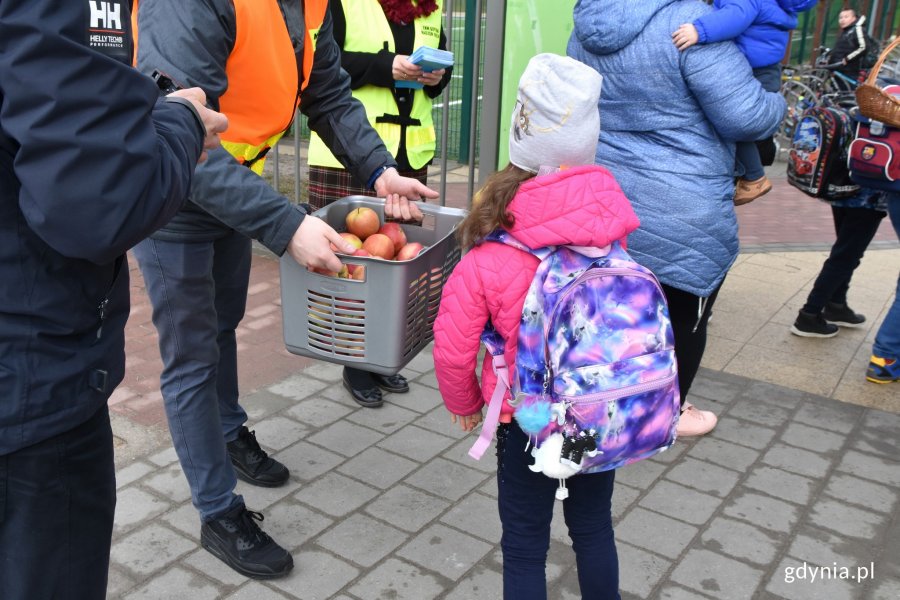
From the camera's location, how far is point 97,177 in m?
1.44

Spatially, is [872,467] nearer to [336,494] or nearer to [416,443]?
[416,443]

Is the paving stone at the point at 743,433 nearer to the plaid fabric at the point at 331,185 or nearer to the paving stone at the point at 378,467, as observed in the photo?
the paving stone at the point at 378,467

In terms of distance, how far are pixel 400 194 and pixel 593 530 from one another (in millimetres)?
1364

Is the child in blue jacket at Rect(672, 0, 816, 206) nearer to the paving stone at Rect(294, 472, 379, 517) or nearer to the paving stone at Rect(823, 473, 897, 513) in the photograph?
the paving stone at Rect(823, 473, 897, 513)

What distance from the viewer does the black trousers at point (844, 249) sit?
4953 millimetres

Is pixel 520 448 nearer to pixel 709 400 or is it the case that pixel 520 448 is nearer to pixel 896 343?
pixel 709 400

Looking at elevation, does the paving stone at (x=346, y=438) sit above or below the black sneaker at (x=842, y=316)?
above

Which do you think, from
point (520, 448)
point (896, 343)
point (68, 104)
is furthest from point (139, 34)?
point (896, 343)

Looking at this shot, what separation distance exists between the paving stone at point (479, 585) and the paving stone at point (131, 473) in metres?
1.41

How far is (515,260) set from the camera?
7.34 ft

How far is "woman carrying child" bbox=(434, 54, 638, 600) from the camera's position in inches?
85.2

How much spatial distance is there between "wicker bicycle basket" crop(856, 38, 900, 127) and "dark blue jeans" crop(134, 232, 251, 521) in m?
2.98

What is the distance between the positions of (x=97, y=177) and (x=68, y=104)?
12 centimetres

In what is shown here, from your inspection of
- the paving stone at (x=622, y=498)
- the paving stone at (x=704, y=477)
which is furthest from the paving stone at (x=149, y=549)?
the paving stone at (x=704, y=477)
